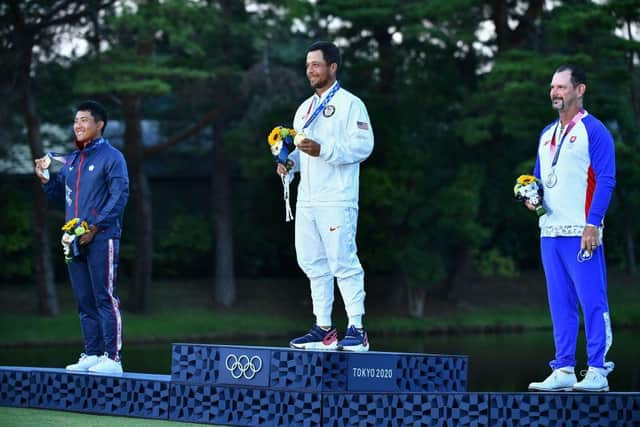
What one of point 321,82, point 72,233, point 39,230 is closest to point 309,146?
point 321,82

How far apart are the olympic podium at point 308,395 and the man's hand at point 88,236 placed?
82cm

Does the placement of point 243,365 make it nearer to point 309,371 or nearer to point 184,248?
point 309,371

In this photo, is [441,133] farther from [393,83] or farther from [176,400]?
[176,400]

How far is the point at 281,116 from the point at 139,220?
3.50 metres

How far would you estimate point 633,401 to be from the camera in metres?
5.80

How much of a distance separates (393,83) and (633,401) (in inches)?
754

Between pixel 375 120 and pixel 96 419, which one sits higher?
pixel 375 120

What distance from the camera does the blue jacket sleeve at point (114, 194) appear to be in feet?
23.6

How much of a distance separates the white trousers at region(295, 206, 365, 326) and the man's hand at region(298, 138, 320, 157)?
354 millimetres

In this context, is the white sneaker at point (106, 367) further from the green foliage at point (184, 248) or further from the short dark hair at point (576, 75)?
the green foliage at point (184, 248)

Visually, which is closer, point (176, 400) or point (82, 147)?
point (176, 400)

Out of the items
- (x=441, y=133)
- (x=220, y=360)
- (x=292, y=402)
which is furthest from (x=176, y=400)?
(x=441, y=133)

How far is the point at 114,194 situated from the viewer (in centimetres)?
725

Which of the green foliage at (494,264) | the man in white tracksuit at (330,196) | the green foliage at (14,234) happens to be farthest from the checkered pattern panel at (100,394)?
the green foliage at (494,264)
